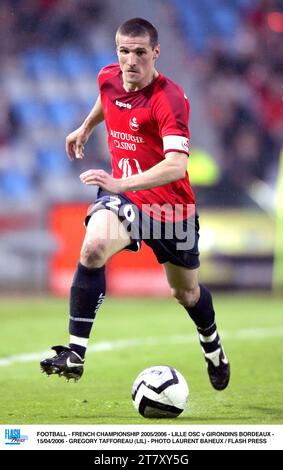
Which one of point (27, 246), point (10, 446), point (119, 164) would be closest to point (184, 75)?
point (27, 246)

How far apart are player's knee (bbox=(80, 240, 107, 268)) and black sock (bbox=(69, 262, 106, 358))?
4cm

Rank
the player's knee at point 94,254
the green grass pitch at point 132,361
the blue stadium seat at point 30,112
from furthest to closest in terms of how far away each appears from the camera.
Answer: the blue stadium seat at point 30,112
the green grass pitch at point 132,361
the player's knee at point 94,254

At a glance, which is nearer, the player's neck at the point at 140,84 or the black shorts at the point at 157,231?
the black shorts at the point at 157,231

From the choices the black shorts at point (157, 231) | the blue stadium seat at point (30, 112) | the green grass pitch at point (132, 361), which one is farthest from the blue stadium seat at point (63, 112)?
the black shorts at point (157, 231)

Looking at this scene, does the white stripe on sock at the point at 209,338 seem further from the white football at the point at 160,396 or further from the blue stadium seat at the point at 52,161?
the blue stadium seat at the point at 52,161

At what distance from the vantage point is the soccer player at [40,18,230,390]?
468cm

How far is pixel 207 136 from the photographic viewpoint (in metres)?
15.0

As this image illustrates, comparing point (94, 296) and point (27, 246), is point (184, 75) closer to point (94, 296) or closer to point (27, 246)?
point (27, 246)

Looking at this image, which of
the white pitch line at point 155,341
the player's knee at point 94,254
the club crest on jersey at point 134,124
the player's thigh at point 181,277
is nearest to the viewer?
the player's knee at point 94,254

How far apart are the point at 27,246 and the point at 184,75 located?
189 inches

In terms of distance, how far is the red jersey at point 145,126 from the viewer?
486 centimetres

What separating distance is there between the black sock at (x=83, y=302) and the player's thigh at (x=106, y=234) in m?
0.13

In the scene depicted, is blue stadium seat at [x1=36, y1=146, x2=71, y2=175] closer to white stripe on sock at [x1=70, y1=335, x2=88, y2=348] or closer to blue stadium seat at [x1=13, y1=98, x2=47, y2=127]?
blue stadium seat at [x1=13, y1=98, x2=47, y2=127]
